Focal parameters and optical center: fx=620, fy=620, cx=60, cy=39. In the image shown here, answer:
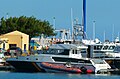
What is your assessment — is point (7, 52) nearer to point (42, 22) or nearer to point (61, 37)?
point (61, 37)

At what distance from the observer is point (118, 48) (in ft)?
306

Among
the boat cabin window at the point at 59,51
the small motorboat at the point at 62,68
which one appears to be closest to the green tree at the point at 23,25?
the boat cabin window at the point at 59,51

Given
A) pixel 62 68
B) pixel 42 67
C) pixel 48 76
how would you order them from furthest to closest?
pixel 42 67
pixel 62 68
pixel 48 76

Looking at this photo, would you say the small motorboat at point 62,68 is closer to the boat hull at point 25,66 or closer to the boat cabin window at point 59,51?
the boat hull at point 25,66

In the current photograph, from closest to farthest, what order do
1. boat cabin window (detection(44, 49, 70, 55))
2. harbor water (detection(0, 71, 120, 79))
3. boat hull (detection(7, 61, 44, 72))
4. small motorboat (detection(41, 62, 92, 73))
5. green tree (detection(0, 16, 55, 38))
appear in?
harbor water (detection(0, 71, 120, 79)) → small motorboat (detection(41, 62, 92, 73)) → boat hull (detection(7, 61, 44, 72)) → boat cabin window (detection(44, 49, 70, 55)) → green tree (detection(0, 16, 55, 38))

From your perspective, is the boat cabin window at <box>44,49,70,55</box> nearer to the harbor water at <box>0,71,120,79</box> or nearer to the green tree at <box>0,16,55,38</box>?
the harbor water at <box>0,71,120,79</box>

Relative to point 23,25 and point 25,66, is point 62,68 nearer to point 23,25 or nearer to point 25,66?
point 25,66

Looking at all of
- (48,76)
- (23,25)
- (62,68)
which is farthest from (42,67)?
(23,25)

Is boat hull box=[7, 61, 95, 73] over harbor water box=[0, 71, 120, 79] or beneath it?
over

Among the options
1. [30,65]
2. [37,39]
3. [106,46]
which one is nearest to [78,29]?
[106,46]

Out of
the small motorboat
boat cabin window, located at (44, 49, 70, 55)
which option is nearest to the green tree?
boat cabin window, located at (44, 49, 70, 55)

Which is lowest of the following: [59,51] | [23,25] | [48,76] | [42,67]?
[48,76]

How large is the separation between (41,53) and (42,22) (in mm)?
45481

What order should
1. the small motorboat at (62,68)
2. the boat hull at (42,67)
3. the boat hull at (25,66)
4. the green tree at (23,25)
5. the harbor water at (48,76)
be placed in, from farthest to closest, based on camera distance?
the green tree at (23,25)
the boat hull at (25,66)
the boat hull at (42,67)
the small motorboat at (62,68)
the harbor water at (48,76)
